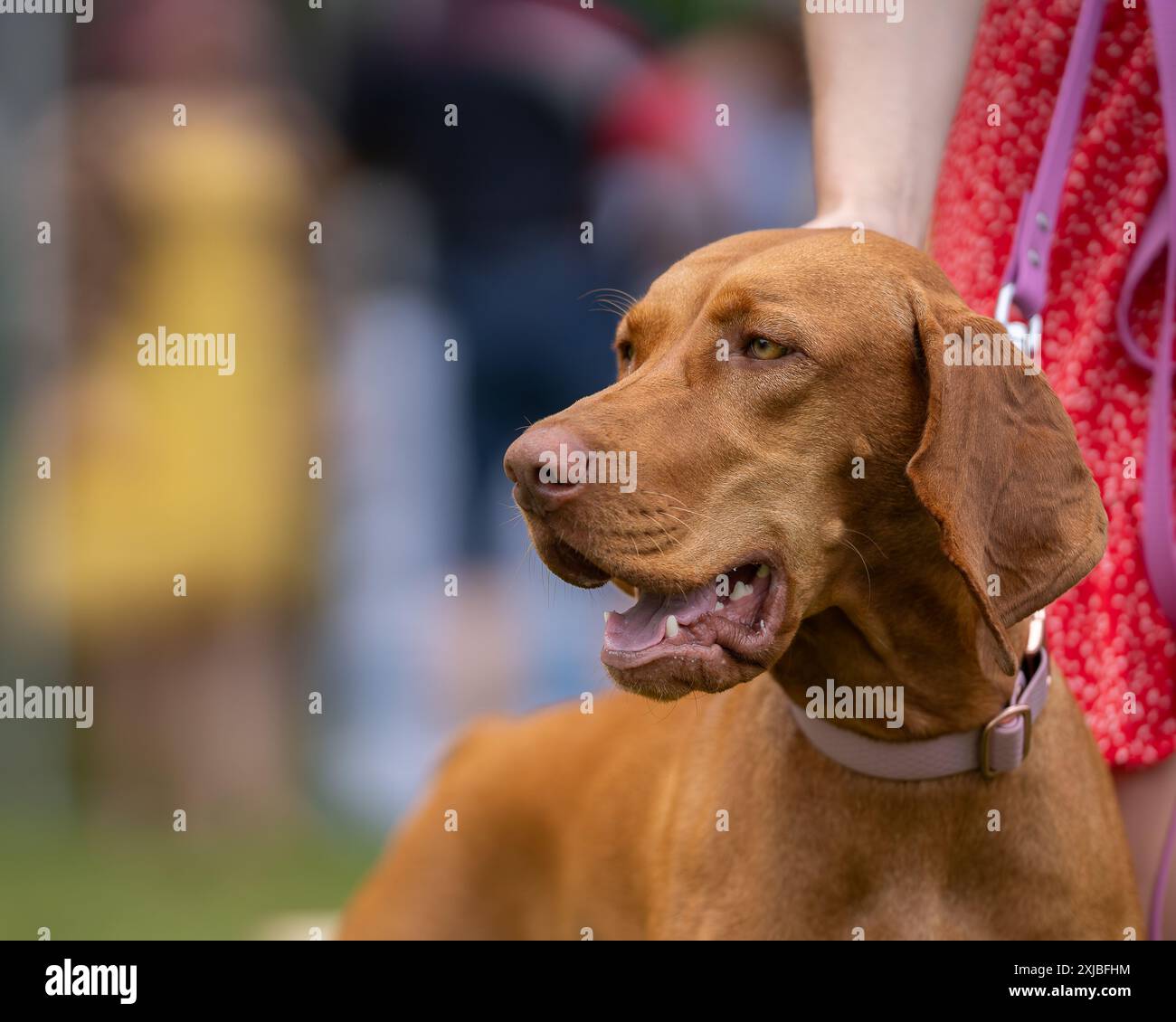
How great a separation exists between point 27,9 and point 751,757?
5.93 meters

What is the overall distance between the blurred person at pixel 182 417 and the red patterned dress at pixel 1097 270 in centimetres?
449

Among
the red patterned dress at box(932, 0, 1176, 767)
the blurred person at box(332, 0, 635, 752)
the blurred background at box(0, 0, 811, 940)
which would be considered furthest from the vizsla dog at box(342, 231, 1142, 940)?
the blurred person at box(332, 0, 635, 752)

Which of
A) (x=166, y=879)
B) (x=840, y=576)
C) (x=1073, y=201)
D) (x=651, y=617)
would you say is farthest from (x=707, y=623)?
(x=166, y=879)

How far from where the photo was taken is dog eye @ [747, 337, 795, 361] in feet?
8.06

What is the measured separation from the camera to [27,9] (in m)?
6.98

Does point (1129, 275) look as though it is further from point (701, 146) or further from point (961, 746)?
point (701, 146)

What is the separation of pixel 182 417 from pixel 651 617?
485 cm

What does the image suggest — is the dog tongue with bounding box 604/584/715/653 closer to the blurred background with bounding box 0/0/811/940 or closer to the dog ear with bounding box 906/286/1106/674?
the dog ear with bounding box 906/286/1106/674

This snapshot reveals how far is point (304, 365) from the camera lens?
7.22 meters

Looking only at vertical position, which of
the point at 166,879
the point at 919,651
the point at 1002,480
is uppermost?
the point at 1002,480

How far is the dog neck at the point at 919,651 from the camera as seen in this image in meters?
2.56

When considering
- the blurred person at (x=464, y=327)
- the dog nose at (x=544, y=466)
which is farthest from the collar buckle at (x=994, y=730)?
the blurred person at (x=464, y=327)

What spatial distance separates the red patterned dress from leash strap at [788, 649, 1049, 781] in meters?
0.45

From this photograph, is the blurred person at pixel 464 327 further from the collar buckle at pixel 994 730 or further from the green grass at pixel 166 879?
the collar buckle at pixel 994 730
